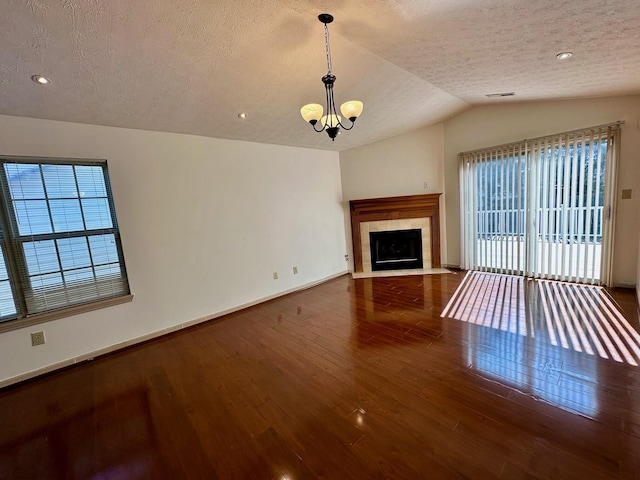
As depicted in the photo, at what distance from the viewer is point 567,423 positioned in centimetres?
159

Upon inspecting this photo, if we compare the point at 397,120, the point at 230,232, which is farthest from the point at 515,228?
the point at 230,232

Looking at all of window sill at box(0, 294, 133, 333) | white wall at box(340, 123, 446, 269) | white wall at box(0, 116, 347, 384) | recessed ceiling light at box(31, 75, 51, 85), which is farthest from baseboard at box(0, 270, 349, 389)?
white wall at box(340, 123, 446, 269)

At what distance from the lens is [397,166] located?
523 centimetres

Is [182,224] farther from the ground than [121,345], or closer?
farther from the ground

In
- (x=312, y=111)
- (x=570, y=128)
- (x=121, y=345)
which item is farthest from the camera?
(x=570, y=128)

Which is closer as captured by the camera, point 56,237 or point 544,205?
point 56,237

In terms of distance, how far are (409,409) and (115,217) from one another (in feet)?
10.9

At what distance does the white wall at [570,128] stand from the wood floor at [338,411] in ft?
4.06

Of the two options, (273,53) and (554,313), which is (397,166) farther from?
(273,53)

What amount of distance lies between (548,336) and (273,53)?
141 inches

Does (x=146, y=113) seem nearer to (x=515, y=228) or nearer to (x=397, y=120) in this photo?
(x=397, y=120)

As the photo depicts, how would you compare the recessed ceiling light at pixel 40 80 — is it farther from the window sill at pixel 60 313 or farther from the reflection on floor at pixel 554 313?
the reflection on floor at pixel 554 313

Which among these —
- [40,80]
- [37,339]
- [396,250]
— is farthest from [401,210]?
[37,339]

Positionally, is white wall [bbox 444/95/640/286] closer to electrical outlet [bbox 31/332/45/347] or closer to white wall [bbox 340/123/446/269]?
white wall [bbox 340/123/446/269]
